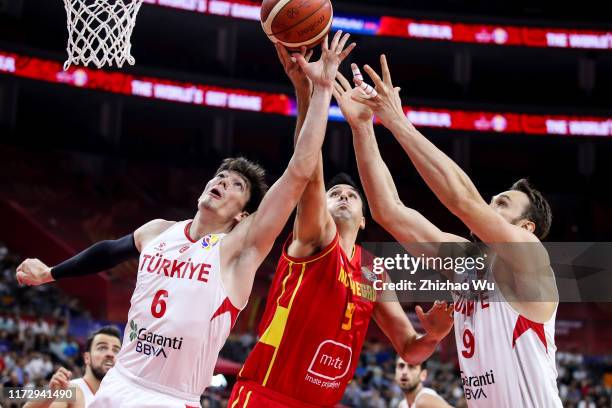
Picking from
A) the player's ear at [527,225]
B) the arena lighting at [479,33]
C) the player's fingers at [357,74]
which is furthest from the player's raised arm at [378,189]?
the arena lighting at [479,33]

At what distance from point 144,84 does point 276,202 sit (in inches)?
646

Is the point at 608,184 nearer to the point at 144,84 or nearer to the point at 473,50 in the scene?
the point at 473,50

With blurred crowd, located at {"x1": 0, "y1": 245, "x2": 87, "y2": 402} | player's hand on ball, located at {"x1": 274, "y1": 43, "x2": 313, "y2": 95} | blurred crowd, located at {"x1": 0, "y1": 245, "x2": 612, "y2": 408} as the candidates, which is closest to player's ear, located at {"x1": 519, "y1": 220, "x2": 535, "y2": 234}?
player's hand on ball, located at {"x1": 274, "y1": 43, "x2": 313, "y2": 95}

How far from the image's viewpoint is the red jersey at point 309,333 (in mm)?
4285

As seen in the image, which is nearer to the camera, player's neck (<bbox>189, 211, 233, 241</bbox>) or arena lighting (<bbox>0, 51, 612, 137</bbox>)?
player's neck (<bbox>189, 211, 233, 241</bbox>)

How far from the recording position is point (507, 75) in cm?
2491

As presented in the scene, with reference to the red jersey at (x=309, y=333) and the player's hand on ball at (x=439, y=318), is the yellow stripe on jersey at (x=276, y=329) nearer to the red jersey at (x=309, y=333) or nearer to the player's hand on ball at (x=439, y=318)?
the red jersey at (x=309, y=333)

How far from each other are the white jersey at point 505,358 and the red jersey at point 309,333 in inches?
27.9

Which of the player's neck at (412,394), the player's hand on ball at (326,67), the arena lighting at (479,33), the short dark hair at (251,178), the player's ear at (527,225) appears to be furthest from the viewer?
the arena lighting at (479,33)

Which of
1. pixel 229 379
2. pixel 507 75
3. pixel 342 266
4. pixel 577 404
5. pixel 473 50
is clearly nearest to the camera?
pixel 342 266

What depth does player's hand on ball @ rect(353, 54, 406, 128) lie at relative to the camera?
168 inches

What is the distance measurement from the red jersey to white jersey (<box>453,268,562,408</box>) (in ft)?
2.33

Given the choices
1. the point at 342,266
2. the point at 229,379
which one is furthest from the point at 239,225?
the point at 229,379

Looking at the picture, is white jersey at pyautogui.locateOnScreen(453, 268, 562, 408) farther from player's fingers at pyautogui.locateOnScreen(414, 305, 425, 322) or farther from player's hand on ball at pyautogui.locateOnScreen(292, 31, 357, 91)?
player's hand on ball at pyautogui.locateOnScreen(292, 31, 357, 91)
